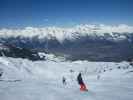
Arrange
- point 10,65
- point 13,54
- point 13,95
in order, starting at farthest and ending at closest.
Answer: point 13,54 → point 10,65 → point 13,95

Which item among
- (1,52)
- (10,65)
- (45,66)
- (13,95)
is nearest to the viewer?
(13,95)

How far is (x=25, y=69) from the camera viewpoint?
11319 centimetres

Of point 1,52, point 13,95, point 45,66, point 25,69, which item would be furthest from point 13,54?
point 13,95

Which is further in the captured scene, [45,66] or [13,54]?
[13,54]

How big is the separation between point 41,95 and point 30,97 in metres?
1.46

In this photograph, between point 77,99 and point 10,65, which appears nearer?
point 77,99

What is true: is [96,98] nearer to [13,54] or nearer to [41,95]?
[41,95]

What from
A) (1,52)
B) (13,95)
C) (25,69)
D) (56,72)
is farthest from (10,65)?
(13,95)

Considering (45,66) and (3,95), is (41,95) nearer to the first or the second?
(3,95)

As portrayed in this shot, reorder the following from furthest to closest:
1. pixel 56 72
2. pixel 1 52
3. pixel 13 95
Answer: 1. pixel 1 52
2. pixel 56 72
3. pixel 13 95

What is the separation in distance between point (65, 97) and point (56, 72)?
9874 cm

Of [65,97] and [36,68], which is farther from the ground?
[65,97]

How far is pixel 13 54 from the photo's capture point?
158m

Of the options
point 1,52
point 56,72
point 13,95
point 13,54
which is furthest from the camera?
point 13,54
